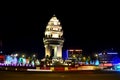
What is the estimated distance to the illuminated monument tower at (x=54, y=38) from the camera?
186 m

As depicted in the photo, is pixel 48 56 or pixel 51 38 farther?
pixel 51 38

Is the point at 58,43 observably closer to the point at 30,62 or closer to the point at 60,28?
the point at 60,28

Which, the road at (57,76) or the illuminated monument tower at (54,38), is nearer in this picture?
the road at (57,76)

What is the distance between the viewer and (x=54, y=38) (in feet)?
629

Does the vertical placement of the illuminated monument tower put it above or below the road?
above

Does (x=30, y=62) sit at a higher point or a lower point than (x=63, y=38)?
lower

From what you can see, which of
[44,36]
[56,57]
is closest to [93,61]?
[56,57]

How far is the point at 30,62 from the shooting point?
17038cm

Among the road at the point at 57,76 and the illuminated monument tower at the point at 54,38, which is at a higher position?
the illuminated monument tower at the point at 54,38

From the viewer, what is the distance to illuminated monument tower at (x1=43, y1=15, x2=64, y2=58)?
611 ft

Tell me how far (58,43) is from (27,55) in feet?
61.7

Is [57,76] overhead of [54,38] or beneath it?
beneath

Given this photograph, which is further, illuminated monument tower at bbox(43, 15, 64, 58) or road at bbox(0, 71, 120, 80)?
illuminated monument tower at bbox(43, 15, 64, 58)

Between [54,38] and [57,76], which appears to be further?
[54,38]
